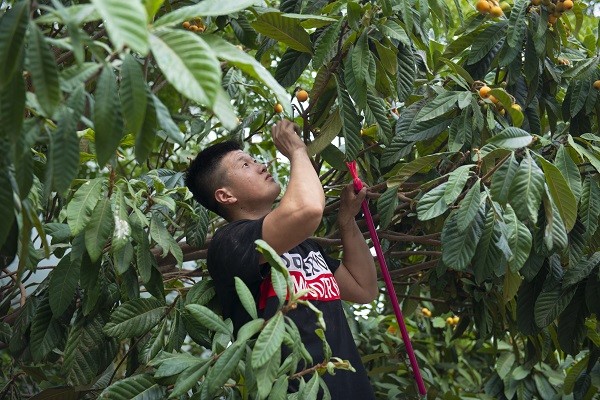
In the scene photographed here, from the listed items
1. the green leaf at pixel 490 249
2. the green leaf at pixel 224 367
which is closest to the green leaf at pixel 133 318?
the green leaf at pixel 224 367

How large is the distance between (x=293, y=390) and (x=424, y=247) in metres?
1.28

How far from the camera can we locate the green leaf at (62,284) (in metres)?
2.29

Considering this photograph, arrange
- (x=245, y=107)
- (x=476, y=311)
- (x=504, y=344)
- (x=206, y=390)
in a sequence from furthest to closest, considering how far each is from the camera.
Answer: (x=504, y=344) < (x=245, y=107) < (x=476, y=311) < (x=206, y=390)

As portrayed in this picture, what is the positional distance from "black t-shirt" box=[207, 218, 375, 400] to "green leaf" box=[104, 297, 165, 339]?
199 mm

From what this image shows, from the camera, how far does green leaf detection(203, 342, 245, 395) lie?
188 cm

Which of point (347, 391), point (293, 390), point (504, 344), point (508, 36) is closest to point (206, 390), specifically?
point (293, 390)

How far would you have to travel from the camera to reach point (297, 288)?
2.32 m

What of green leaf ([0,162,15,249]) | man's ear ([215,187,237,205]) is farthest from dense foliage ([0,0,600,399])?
man's ear ([215,187,237,205])

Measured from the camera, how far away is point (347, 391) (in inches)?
91.8

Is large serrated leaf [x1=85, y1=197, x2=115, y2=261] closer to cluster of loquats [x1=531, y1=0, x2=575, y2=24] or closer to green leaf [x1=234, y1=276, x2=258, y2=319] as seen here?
green leaf [x1=234, y1=276, x2=258, y2=319]

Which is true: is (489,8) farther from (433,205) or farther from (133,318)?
(133,318)

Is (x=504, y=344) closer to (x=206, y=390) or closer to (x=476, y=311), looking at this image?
(x=476, y=311)

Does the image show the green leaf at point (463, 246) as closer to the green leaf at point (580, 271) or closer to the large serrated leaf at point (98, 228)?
the green leaf at point (580, 271)

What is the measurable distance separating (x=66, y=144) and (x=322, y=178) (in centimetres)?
151
